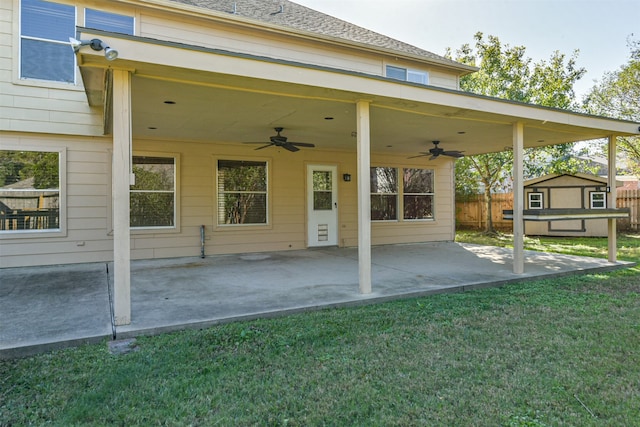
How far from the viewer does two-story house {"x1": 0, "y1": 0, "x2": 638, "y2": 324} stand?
3.88 meters

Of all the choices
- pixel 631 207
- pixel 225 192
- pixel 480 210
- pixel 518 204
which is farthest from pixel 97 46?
pixel 631 207

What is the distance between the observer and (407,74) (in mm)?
9469

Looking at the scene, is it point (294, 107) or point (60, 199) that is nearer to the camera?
point (294, 107)

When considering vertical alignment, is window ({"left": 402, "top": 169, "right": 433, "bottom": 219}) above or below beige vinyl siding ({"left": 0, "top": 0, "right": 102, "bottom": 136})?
below

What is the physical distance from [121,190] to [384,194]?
7.31m

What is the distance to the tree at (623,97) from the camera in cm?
1322

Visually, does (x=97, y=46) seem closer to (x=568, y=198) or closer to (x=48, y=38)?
(x=48, y=38)

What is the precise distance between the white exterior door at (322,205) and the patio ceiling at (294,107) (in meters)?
1.09

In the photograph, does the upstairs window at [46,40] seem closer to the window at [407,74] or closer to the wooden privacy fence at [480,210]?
the window at [407,74]

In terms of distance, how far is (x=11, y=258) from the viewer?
6254mm

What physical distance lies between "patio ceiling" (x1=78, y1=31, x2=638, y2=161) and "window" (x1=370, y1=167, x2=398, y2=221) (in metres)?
1.77

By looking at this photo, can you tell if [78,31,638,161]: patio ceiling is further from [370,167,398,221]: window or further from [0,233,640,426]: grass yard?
[0,233,640,426]: grass yard

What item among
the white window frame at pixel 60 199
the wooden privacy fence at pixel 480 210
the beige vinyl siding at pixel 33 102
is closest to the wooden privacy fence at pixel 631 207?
the wooden privacy fence at pixel 480 210

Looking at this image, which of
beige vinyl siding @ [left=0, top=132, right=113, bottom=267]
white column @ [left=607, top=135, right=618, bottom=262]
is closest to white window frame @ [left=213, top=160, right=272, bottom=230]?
beige vinyl siding @ [left=0, top=132, right=113, bottom=267]
